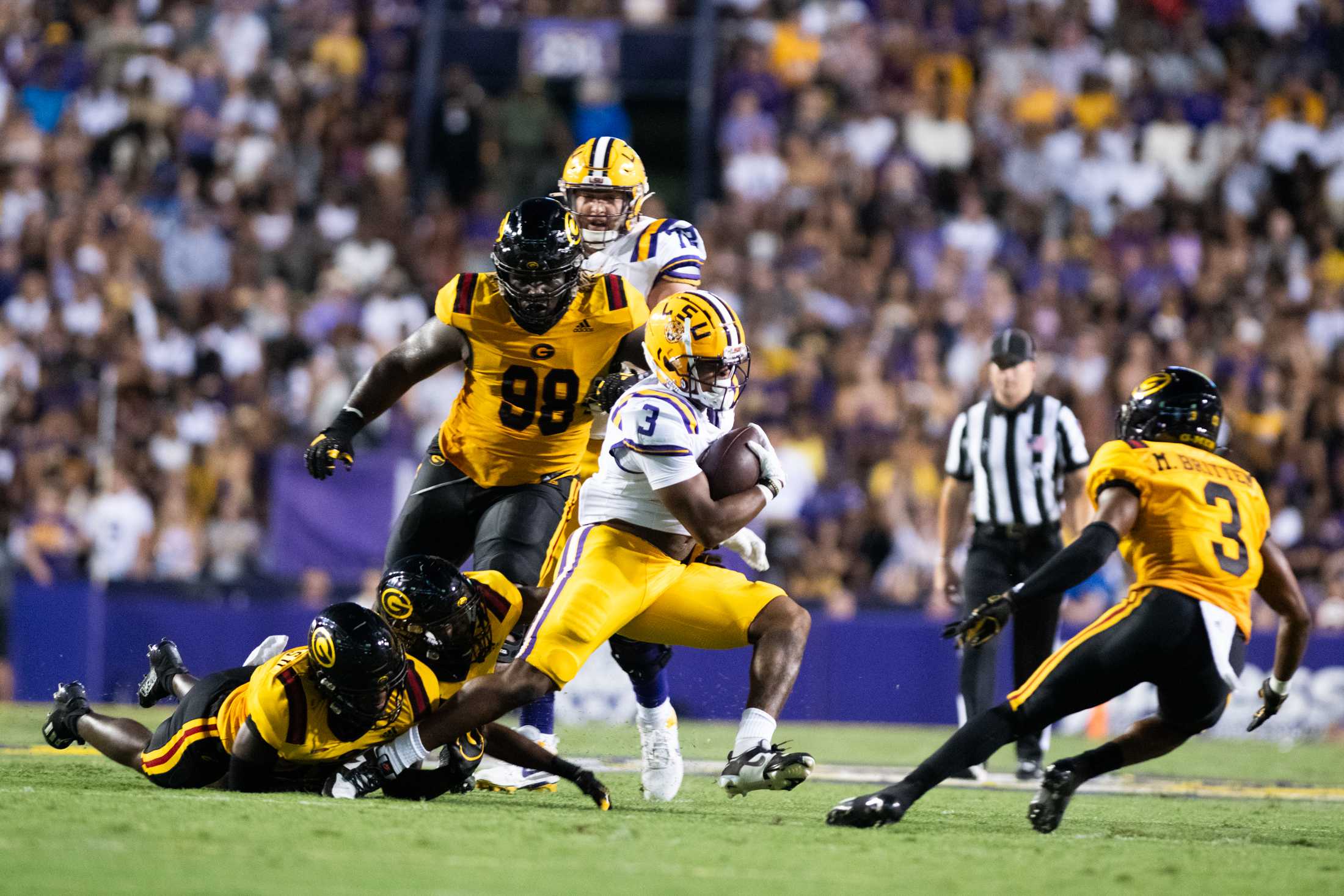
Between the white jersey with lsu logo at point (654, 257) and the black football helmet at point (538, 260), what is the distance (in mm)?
694

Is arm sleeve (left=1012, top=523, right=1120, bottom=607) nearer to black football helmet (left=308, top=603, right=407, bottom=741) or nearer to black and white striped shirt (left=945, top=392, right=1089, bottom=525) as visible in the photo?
black football helmet (left=308, top=603, right=407, bottom=741)

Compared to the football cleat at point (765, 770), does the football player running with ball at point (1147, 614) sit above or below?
above

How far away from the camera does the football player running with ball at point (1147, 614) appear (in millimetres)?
5254

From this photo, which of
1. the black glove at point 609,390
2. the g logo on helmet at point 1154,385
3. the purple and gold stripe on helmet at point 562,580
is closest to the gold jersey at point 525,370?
the black glove at point 609,390

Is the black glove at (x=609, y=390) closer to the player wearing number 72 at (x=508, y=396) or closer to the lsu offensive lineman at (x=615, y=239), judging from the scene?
the player wearing number 72 at (x=508, y=396)

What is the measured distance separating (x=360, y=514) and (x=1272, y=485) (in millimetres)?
6578

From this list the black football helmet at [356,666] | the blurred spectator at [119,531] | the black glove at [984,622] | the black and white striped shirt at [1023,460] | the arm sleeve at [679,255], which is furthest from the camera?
the blurred spectator at [119,531]

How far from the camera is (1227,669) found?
17.8 feet

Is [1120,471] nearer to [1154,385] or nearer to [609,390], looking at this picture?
[1154,385]

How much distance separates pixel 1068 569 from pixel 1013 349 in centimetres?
311

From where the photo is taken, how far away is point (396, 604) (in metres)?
5.68

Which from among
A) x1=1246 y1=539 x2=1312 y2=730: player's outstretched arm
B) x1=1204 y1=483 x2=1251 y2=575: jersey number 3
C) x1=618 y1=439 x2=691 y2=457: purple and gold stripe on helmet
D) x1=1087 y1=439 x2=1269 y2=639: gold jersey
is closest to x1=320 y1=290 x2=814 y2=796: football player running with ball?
x1=618 y1=439 x2=691 y2=457: purple and gold stripe on helmet

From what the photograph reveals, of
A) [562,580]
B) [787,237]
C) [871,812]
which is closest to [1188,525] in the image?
[871,812]

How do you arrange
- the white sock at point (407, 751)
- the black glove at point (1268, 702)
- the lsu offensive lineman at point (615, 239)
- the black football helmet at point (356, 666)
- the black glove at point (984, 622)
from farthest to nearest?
1. the lsu offensive lineman at point (615, 239)
2. the black glove at point (1268, 702)
3. the white sock at point (407, 751)
4. the black football helmet at point (356, 666)
5. the black glove at point (984, 622)
